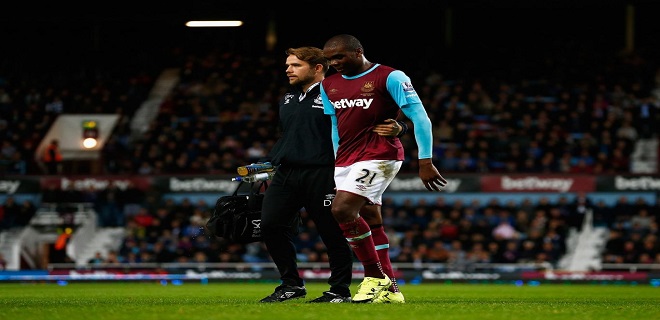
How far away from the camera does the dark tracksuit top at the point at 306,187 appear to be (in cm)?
845

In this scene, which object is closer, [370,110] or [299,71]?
[370,110]

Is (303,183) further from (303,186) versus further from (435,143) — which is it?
(435,143)

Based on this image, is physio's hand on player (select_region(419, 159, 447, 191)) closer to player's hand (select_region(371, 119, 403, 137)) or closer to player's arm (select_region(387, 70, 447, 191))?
player's arm (select_region(387, 70, 447, 191))

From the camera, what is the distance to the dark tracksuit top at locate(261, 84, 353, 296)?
8.45 meters

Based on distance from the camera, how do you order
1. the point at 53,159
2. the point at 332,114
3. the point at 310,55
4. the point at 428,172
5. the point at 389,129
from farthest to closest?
the point at 53,159 < the point at 310,55 < the point at 332,114 < the point at 389,129 < the point at 428,172

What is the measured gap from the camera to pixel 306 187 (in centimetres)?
846

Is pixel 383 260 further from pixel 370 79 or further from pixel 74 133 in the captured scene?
pixel 74 133

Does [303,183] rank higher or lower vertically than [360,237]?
higher

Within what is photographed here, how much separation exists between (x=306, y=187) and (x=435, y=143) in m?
17.4

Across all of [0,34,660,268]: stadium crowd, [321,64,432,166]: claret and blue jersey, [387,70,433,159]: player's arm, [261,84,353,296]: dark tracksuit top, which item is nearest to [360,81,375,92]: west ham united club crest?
[321,64,432,166]: claret and blue jersey

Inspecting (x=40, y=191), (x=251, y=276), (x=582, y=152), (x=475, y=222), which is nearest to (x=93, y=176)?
(x=40, y=191)

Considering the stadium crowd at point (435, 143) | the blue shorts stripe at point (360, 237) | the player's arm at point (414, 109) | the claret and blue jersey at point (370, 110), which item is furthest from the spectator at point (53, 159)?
the player's arm at point (414, 109)

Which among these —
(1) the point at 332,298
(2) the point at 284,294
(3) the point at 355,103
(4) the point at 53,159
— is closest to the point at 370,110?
(3) the point at 355,103

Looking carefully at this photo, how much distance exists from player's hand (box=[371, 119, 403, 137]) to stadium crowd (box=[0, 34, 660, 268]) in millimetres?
14057
